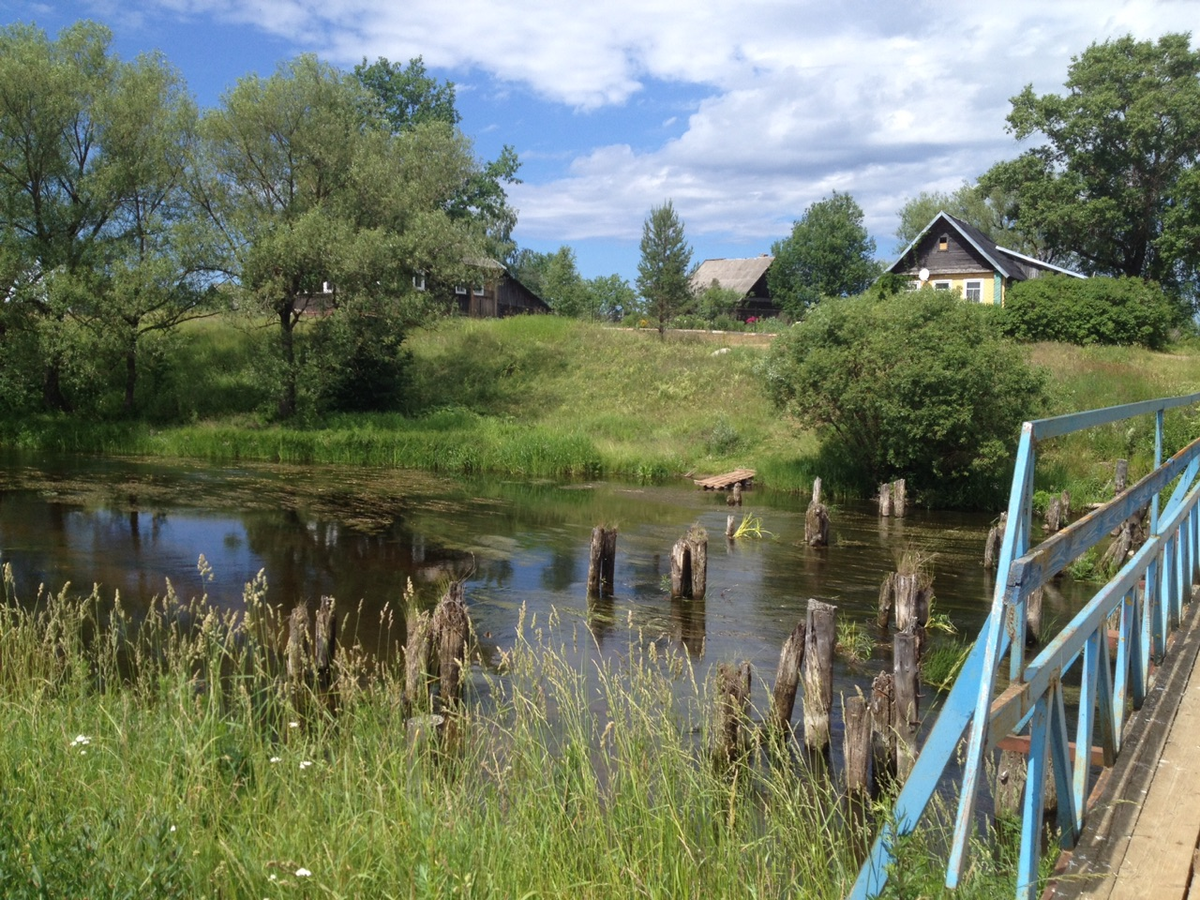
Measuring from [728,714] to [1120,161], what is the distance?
51157mm

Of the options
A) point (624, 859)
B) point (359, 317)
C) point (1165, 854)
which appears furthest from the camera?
point (359, 317)

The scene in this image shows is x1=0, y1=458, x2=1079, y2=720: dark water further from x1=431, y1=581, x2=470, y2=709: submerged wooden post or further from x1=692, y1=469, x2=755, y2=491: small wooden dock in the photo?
x1=431, y1=581, x2=470, y2=709: submerged wooden post

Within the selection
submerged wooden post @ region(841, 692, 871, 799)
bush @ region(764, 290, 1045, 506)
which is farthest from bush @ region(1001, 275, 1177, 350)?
submerged wooden post @ region(841, 692, 871, 799)

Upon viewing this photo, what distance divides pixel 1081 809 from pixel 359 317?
29.5m

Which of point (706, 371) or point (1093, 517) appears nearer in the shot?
point (1093, 517)

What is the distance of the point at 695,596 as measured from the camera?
14.2 meters

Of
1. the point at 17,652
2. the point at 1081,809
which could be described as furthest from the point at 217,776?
the point at 1081,809

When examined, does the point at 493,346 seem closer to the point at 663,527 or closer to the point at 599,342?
the point at 599,342

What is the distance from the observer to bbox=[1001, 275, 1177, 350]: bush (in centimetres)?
3725

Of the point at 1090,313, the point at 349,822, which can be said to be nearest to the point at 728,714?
the point at 349,822

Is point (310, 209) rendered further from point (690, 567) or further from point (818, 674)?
point (818, 674)

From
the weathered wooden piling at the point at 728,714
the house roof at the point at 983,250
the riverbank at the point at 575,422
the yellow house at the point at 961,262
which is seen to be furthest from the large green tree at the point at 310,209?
the house roof at the point at 983,250

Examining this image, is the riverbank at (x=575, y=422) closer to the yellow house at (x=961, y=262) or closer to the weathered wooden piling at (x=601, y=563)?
the yellow house at (x=961, y=262)

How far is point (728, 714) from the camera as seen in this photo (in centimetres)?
799
